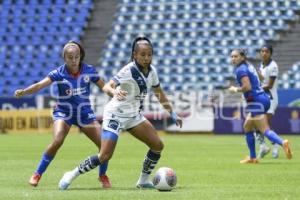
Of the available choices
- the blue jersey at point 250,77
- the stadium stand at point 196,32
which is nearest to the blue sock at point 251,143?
the blue jersey at point 250,77

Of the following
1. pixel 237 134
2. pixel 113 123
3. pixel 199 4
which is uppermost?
pixel 199 4

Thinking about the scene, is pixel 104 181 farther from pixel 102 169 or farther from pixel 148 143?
pixel 148 143

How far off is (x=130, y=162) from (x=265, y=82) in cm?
443

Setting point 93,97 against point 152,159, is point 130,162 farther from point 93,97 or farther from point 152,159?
point 93,97

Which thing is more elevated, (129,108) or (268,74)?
(268,74)

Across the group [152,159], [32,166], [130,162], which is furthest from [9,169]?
[152,159]

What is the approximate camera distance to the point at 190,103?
3375 cm

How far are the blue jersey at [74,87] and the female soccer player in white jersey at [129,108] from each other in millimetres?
736

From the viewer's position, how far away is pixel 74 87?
11.9m

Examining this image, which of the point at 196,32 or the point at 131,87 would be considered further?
the point at 196,32

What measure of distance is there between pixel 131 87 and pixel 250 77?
612cm

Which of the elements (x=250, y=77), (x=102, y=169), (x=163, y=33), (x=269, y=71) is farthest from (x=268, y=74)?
(x=163, y=33)

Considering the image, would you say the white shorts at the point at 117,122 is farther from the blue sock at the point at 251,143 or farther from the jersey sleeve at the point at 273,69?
the jersey sleeve at the point at 273,69

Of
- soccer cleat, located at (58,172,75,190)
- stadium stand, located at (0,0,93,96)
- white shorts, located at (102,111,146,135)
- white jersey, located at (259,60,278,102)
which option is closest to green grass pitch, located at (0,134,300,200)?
soccer cleat, located at (58,172,75,190)
